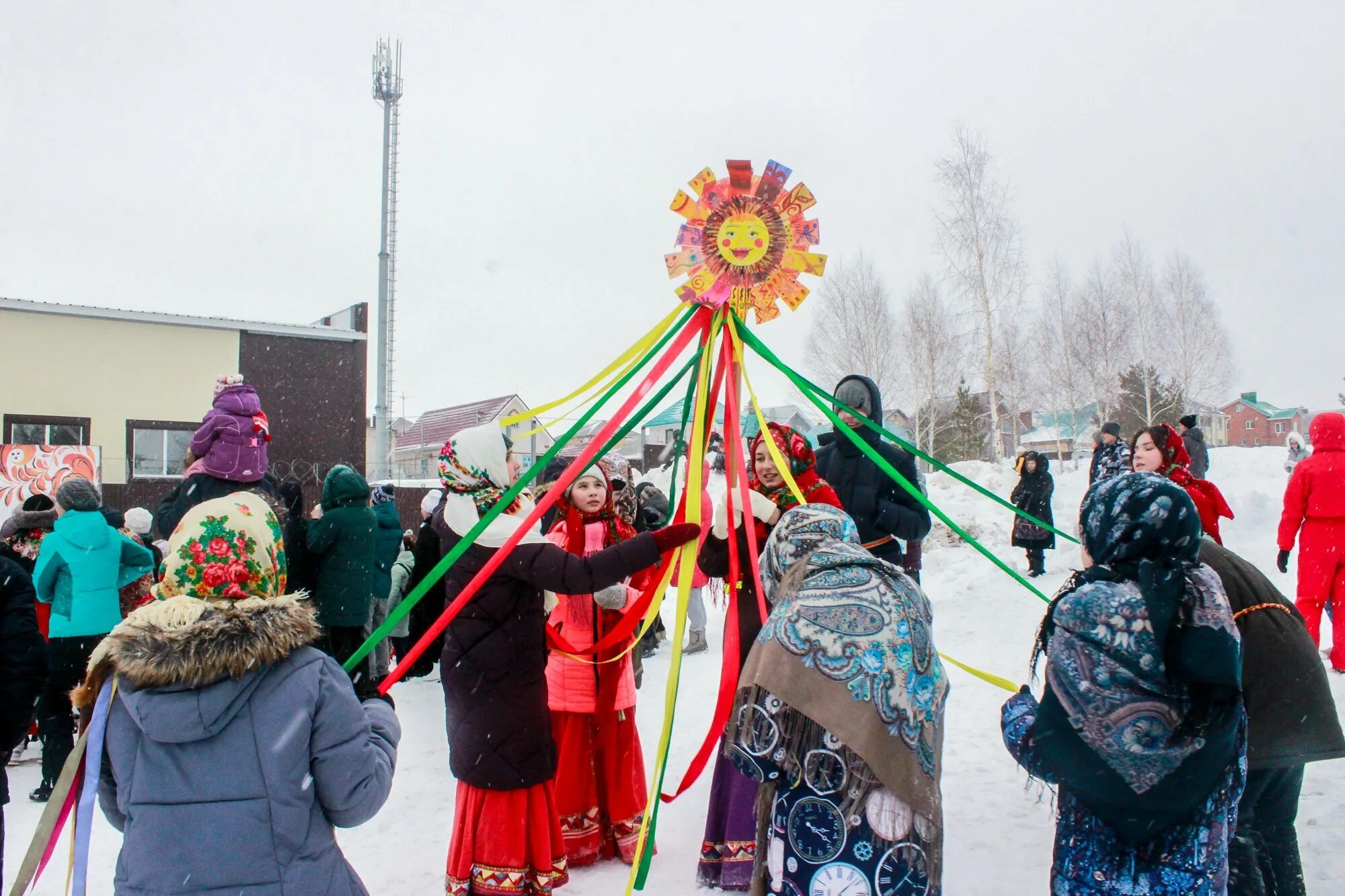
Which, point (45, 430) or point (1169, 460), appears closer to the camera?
point (1169, 460)

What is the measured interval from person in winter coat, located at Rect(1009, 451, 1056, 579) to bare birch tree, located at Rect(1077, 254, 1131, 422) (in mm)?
17325

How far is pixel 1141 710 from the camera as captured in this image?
2131 mm

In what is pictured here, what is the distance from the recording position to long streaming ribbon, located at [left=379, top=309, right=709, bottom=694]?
9.19ft

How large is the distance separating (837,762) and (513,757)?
4.56ft

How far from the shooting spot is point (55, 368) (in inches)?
574

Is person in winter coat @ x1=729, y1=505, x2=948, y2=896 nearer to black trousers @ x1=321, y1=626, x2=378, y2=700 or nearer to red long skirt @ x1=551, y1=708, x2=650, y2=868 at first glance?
red long skirt @ x1=551, y1=708, x2=650, y2=868

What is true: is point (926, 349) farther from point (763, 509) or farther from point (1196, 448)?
point (763, 509)

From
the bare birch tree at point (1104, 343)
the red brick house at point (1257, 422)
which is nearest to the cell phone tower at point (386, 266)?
the bare birch tree at point (1104, 343)

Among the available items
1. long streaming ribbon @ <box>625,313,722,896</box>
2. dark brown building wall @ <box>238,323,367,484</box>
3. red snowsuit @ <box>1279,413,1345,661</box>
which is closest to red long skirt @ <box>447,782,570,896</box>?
long streaming ribbon @ <box>625,313,722,896</box>

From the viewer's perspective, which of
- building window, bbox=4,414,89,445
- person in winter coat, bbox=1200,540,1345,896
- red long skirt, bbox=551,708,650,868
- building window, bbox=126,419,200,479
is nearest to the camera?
person in winter coat, bbox=1200,540,1345,896

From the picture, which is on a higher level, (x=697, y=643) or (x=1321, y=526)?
(x=1321, y=526)

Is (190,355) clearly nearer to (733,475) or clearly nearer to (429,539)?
(429,539)

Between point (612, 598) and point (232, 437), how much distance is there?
1953 mm

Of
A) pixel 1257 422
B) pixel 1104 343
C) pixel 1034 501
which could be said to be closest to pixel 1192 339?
pixel 1104 343
